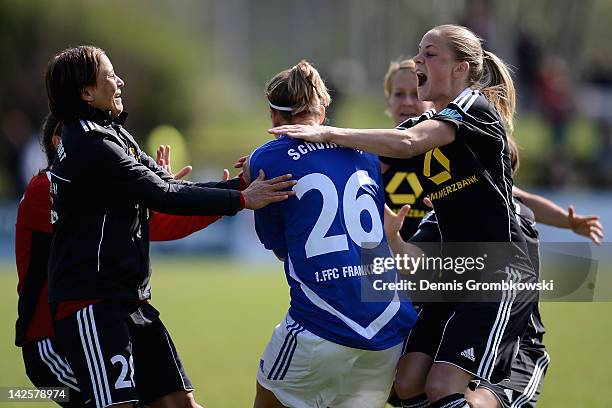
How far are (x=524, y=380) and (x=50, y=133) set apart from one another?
2845 mm

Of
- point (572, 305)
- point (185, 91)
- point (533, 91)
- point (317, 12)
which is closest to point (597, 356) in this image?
point (572, 305)

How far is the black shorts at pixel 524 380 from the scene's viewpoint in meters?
4.89

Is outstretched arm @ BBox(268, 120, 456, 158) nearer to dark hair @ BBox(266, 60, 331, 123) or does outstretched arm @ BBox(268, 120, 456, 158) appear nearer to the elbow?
the elbow

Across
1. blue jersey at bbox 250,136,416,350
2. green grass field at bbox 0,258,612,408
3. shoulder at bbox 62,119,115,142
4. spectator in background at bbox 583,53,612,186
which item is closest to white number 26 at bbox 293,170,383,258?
blue jersey at bbox 250,136,416,350

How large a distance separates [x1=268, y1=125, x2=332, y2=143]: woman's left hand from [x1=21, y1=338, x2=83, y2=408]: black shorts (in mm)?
1631

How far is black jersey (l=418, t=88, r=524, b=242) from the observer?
15.1 ft

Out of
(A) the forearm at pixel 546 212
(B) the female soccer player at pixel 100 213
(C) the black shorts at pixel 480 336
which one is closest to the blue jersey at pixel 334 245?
(B) the female soccer player at pixel 100 213

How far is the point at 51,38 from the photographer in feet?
91.6

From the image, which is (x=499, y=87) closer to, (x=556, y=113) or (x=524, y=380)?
(x=524, y=380)

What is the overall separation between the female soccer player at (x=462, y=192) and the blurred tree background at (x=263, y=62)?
15273 millimetres

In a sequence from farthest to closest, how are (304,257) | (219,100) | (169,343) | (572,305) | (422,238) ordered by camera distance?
1. (219,100)
2. (572,305)
3. (422,238)
4. (169,343)
5. (304,257)

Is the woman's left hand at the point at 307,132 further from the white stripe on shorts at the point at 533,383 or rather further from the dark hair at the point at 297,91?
the white stripe on shorts at the point at 533,383

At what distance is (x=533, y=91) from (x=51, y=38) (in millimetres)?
14217

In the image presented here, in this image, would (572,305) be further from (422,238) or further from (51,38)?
(51,38)
